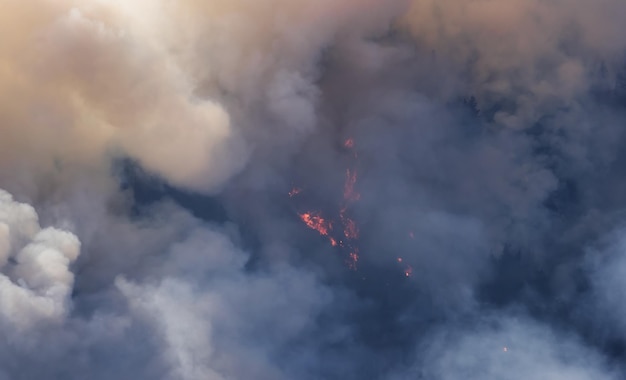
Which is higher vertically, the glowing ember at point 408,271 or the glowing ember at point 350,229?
the glowing ember at point 350,229

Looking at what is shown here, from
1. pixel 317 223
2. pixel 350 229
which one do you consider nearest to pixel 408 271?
pixel 350 229

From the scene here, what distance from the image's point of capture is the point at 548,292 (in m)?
47.4

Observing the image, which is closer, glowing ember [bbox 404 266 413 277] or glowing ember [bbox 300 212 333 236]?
glowing ember [bbox 404 266 413 277]

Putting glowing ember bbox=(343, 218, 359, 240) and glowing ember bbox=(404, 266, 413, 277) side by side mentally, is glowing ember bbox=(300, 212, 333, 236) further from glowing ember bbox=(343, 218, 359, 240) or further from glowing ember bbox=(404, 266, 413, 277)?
glowing ember bbox=(404, 266, 413, 277)

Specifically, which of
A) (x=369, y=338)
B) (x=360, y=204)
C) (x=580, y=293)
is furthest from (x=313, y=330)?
(x=580, y=293)

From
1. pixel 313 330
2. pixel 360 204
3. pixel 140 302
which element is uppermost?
pixel 360 204

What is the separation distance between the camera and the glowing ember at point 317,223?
169 feet

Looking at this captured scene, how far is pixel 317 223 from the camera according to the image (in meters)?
51.8

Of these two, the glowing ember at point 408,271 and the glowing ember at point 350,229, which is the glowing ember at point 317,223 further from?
the glowing ember at point 408,271

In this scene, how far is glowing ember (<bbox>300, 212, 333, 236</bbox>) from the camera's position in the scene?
51625 mm

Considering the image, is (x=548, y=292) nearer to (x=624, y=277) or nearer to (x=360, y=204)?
(x=624, y=277)

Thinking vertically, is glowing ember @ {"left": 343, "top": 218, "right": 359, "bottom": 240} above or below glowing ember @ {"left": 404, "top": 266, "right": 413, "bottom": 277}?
above

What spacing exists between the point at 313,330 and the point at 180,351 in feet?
27.9

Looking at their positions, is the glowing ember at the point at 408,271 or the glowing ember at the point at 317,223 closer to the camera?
the glowing ember at the point at 408,271
